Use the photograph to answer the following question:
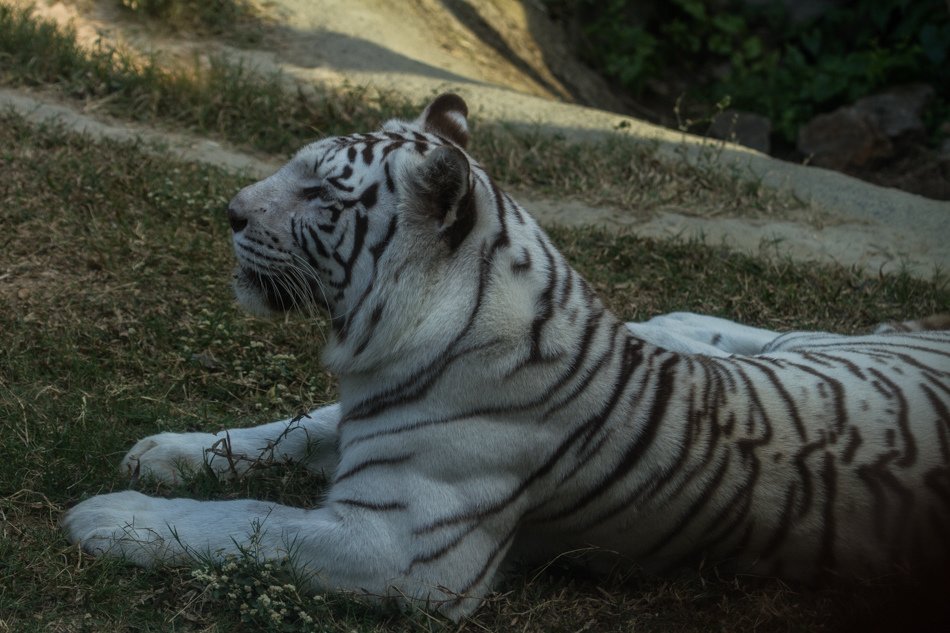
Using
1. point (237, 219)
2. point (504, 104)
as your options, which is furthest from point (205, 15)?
point (237, 219)

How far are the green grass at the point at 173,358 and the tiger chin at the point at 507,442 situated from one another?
0.09 meters

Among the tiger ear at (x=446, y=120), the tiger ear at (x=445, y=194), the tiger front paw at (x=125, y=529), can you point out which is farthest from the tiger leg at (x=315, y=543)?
the tiger ear at (x=446, y=120)

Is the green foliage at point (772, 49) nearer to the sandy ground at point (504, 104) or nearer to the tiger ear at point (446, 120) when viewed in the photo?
the sandy ground at point (504, 104)

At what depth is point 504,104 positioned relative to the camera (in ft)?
19.4

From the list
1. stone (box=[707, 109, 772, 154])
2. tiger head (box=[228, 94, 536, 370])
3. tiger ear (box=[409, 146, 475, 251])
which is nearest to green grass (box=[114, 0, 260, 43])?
stone (box=[707, 109, 772, 154])

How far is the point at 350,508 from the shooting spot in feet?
7.76

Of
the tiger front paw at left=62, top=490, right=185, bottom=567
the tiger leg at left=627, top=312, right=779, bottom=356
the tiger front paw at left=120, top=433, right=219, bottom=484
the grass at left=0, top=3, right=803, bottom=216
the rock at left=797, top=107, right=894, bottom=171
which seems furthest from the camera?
the rock at left=797, top=107, right=894, bottom=171

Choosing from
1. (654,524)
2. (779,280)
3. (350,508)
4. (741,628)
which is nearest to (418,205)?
(350,508)

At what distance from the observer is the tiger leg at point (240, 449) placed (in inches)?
110

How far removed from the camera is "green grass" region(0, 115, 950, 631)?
2375 mm

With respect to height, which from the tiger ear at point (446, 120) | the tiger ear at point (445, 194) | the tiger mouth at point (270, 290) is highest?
the tiger ear at point (446, 120)

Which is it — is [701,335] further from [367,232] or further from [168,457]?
[168,457]

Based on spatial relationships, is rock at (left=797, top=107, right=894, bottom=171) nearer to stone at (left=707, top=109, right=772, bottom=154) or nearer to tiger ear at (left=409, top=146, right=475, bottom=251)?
stone at (left=707, top=109, right=772, bottom=154)

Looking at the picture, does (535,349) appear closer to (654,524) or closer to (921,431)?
(654,524)
